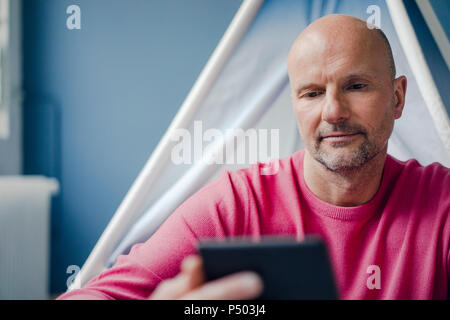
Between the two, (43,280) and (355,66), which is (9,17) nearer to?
(43,280)

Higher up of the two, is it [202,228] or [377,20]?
[377,20]

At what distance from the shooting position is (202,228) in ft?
2.59

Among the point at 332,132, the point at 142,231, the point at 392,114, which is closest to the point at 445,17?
the point at 392,114

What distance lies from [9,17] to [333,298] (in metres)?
1.12

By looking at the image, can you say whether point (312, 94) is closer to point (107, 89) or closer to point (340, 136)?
point (340, 136)

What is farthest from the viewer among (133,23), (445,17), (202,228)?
(133,23)

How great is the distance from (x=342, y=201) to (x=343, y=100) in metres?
0.22

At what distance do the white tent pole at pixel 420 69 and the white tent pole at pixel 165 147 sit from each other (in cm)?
33

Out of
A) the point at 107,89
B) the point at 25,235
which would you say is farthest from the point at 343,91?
the point at 25,235

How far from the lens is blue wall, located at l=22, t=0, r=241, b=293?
3.39 feet

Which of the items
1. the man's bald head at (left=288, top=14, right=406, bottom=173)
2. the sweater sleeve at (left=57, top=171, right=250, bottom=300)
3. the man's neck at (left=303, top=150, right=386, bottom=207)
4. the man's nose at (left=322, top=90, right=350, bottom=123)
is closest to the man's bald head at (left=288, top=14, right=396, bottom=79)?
the man's bald head at (left=288, top=14, right=406, bottom=173)

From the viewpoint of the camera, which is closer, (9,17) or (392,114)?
(392,114)

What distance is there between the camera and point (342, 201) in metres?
0.85

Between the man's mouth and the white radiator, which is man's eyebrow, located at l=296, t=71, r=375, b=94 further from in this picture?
the white radiator
